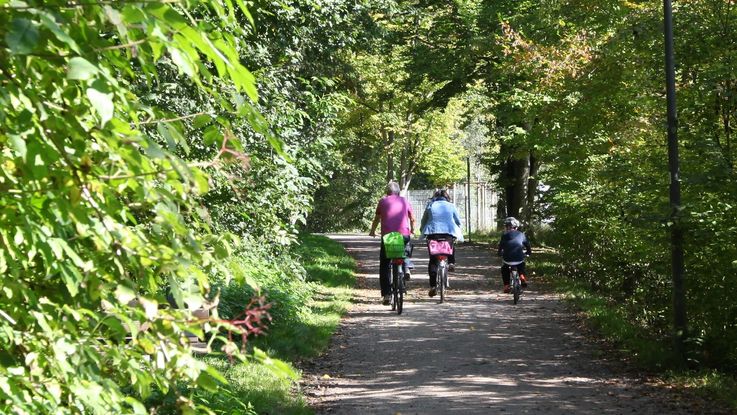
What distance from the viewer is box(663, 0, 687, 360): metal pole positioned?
1101cm

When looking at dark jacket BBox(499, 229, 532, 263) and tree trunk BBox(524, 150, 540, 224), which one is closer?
dark jacket BBox(499, 229, 532, 263)

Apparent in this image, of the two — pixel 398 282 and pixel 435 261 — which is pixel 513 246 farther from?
pixel 398 282

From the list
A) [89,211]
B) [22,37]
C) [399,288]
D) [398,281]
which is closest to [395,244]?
[398,281]

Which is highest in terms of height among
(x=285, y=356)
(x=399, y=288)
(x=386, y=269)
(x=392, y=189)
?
(x=392, y=189)

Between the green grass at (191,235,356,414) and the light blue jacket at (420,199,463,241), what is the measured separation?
2.03 metres

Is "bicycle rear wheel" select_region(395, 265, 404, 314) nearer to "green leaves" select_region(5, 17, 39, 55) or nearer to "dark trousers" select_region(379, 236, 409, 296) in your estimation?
"dark trousers" select_region(379, 236, 409, 296)

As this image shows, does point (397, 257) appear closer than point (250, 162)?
No

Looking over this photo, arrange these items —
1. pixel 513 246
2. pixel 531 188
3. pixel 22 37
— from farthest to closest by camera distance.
A: pixel 531 188
pixel 513 246
pixel 22 37

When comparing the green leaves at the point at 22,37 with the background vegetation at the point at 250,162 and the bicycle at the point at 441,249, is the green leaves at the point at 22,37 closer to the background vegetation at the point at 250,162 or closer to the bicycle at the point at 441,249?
the background vegetation at the point at 250,162

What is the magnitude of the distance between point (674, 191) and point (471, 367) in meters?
2.98

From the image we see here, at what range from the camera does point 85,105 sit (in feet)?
8.59

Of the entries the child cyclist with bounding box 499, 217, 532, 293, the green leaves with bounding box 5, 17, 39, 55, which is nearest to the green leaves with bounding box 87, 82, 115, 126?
the green leaves with bounding box 5, 17, 39, 55

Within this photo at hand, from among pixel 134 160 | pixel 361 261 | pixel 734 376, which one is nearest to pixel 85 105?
pixel 134 160

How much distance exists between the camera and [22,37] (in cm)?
200
